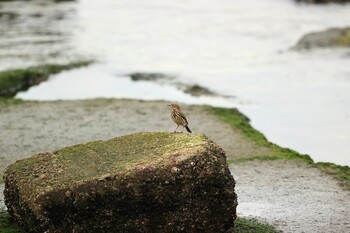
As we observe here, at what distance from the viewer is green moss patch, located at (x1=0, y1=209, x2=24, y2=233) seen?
1290cm

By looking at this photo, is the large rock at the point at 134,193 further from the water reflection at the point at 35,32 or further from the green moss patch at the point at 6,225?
the water reflection at the point at 35,32

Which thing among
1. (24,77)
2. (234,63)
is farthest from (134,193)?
(234,63)

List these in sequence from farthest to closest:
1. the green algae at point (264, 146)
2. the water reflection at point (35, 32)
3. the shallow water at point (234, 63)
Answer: the water reflection at point (35, 32) < the shallow water at point (234, 63) < the green algae at point (264, 146)

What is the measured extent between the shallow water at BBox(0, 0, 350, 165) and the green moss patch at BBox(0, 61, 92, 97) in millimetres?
531

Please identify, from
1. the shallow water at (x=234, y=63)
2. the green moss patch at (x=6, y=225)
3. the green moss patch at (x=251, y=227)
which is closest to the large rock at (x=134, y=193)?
the green moss patch at (x=6, y=225)

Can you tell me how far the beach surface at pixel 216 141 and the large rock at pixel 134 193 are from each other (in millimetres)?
2204

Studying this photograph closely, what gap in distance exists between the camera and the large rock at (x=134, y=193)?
11.8 m

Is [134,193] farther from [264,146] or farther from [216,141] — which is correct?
[264,146]

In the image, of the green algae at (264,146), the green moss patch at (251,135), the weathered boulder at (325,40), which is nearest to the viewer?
the green algae at (264,146)

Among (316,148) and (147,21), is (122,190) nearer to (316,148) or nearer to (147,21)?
(316,148)

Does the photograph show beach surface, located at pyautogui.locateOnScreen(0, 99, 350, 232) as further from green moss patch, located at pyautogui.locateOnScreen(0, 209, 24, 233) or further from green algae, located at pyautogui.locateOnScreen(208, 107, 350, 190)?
green moss patch, located at pyautogui.locateOnScreen(0, 209, 24, 233)

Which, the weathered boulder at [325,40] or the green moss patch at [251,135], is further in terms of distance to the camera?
the weathered boulder at [325,40]

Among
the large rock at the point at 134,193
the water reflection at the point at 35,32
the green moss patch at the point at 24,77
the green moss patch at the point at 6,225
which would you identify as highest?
the large rock at the point at 134,193

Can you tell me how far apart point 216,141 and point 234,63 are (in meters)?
15.5
